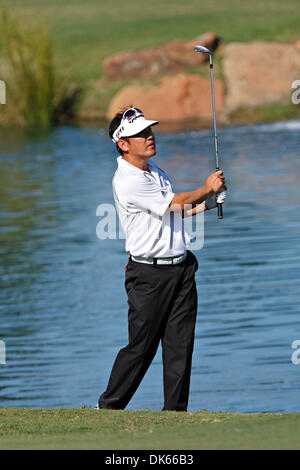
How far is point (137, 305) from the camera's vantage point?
6.27 metres

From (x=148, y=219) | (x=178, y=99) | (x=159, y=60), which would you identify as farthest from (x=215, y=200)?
(x=159, y=60)

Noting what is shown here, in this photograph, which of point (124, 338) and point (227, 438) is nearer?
point (227, 438)

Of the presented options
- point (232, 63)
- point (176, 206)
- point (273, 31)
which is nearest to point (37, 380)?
point (176, 206)

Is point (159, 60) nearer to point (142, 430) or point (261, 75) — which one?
point (261, 75)

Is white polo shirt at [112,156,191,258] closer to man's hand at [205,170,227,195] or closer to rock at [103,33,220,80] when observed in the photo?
man's hand at [205,170,227,195]

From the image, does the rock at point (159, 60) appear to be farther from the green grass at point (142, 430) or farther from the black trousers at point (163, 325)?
the green grass at point (142, 430)

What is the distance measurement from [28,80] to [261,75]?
6.59 metres

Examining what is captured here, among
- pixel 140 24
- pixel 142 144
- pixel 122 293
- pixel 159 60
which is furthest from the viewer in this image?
pixel 140 24

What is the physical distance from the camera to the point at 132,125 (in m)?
6.33

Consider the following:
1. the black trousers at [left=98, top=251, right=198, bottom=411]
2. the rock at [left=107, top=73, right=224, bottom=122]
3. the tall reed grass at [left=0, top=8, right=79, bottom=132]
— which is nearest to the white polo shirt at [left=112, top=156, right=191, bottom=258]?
the black trousers at [left=98, top=251, right=198, bottom=411]

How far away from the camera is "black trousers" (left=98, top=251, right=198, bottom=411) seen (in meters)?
6.22

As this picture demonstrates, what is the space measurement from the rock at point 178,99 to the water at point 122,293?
10.2 meters

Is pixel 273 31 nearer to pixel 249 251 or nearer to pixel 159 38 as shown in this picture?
pixel 159 38

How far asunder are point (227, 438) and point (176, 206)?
1484 mm
